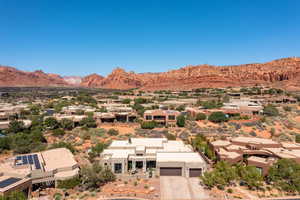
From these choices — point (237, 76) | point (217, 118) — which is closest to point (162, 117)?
point (217, 118)

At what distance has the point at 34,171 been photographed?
75.6 feet

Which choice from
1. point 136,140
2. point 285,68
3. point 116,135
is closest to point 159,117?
point 116,135

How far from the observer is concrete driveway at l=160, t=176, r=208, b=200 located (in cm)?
2135

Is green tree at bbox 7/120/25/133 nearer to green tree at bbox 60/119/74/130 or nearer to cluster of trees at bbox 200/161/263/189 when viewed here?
green tree at bbox 60/119/74/130

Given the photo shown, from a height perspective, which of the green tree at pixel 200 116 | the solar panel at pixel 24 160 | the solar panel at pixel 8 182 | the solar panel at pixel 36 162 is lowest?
the solar panel at pixel 8 182

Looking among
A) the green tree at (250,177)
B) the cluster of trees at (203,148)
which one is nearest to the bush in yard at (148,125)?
the cluster of trees at (203,148)

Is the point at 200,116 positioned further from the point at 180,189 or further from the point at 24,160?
the point at 24,160

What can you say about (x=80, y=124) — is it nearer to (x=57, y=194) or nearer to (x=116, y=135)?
(x=116, y=135)

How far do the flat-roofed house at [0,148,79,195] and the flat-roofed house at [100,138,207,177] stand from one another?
491cm

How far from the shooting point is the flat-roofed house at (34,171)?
20797 mm

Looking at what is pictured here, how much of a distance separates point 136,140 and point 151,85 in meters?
130

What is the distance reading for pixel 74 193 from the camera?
73.4ft

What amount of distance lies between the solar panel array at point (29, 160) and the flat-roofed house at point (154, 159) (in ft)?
26.6

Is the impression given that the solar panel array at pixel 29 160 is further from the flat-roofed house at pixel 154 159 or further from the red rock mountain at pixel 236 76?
the red rock mountain at pixel 236 76
